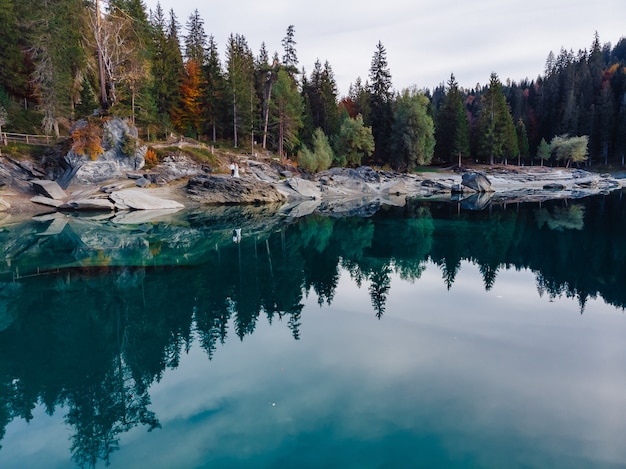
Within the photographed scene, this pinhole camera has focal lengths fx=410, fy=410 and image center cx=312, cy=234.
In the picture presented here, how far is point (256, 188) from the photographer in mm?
41875

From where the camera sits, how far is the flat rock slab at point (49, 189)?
113 feet

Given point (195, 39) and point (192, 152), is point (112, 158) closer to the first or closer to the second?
point (192, 152)

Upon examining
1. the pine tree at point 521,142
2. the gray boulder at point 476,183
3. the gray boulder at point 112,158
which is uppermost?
A: the pine tree at point 521,142

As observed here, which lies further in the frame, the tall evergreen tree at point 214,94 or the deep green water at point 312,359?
the tall evergreen tree at point 214,94

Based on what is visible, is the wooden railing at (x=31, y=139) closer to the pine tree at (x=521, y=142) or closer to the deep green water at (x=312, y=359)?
the deep green water at (x=312, y=359)

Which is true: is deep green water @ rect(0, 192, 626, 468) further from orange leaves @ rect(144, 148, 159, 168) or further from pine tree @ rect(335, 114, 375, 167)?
pine tree @ rect(335, 114, 375, 167)

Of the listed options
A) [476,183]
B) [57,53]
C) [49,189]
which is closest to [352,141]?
[476,183]

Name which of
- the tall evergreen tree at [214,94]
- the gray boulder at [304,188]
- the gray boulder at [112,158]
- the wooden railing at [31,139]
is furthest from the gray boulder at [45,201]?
the tall evergreen tree at [214,94]

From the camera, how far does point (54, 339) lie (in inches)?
396

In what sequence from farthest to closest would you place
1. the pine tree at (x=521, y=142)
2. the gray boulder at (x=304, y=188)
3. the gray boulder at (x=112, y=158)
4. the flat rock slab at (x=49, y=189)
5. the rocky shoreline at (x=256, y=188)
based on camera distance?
1. the pine tree at (x=521, y=142)
2. the gray boulder at (x=304, y=188)
3. the gray boulder at (x=112, y=158)
4. the rocky shoreline at (x=256, y=188)
5. the flat rock slab at (x=49, y=189)

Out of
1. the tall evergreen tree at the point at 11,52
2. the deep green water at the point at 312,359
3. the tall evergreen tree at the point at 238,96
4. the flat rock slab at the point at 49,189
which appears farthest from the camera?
the tall evergreen tree at the point at 238,96

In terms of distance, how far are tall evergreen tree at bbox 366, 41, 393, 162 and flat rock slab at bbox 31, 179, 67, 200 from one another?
155 feet

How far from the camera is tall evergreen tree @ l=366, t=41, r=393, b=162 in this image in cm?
6744

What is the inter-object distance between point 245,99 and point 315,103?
20.1 metres
